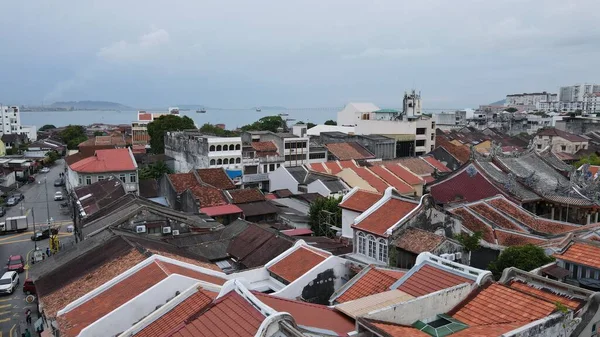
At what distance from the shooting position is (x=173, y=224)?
84.6 ft

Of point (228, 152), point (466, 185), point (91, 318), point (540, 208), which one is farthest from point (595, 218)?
point (228, 152)

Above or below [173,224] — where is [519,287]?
above

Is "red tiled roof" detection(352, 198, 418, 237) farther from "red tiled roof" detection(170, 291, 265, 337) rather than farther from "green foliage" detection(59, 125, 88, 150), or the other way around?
"green foliage" detection(59, 125, 88, 150)

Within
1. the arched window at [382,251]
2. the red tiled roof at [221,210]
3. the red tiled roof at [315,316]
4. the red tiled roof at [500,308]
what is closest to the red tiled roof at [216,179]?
the red tiled roof at [221,210]

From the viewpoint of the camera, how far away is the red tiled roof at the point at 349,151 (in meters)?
53.0

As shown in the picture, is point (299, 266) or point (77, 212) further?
point (77, 212)

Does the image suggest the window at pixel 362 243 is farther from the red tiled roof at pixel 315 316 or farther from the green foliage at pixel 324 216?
the green foliage at pixel 324 216

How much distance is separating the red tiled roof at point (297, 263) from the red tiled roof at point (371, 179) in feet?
72.9

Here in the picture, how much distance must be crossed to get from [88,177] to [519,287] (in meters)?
37.5

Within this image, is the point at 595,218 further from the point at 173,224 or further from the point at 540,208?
the point at 173,224

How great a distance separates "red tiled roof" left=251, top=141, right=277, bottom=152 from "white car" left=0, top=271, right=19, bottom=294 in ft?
90.4

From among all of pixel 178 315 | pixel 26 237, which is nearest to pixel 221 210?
pixel 26 237

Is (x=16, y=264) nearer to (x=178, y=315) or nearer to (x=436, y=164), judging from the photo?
(x=178, y=315)

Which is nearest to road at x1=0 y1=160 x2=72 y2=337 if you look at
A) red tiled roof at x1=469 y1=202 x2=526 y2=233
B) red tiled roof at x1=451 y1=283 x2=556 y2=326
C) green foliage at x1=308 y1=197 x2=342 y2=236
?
green foliage at x1=308 y1=197 x2=342 y2=236
